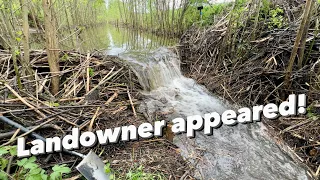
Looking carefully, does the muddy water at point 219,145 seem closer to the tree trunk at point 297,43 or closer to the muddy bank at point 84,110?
the muddy bank at point 84,110

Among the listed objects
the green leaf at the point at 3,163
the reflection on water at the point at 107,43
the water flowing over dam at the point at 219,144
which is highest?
the reflection on water at the point at 107,43

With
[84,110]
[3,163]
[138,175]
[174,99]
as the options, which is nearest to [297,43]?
[174,99]

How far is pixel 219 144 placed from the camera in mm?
3553

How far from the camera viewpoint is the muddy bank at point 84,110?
2742mm

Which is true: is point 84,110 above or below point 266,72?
below

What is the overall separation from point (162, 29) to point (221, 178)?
572 inches

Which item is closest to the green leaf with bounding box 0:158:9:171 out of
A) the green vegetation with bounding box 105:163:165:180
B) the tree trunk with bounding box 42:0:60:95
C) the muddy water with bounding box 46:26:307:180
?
the green vegetation with bounding box 105:163:165:180

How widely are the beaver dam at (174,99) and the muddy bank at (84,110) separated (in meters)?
0.01

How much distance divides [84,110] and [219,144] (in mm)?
2166

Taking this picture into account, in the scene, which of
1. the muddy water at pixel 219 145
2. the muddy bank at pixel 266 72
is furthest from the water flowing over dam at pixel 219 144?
the muddy bank at pixel 266 72

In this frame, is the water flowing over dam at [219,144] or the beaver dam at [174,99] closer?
the beaver dam at [174,99]

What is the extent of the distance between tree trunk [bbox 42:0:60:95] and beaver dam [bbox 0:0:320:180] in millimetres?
16

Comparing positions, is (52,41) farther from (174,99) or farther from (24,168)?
(174,99)

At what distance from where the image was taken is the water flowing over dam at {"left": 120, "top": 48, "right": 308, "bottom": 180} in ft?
9.77
